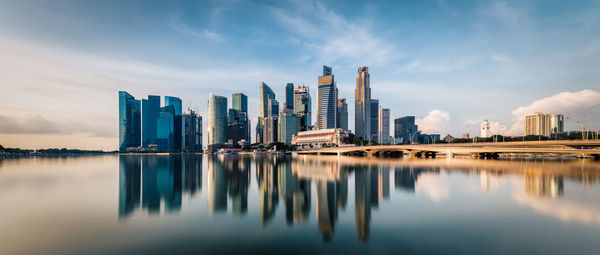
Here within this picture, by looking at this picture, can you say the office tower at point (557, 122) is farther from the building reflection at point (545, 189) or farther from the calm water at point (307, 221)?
the calm water at point (307, 221)

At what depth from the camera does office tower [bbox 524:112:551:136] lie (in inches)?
6978

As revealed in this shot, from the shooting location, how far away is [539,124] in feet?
592

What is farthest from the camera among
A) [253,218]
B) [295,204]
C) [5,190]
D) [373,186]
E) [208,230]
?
[373,186]

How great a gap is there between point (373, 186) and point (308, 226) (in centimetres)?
1843

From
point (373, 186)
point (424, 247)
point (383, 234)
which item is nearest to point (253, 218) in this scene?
point (383, 234)

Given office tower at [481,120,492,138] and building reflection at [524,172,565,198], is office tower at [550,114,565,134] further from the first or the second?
building reflection at [524,172,565,198]

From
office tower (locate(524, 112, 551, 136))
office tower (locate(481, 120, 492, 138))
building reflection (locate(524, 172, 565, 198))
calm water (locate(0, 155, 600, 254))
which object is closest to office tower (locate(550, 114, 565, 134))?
office tower (locate(524, 112, 551, 136))

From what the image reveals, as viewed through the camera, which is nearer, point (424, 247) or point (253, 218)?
point (424, 247)

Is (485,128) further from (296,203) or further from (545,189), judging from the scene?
(296,203)

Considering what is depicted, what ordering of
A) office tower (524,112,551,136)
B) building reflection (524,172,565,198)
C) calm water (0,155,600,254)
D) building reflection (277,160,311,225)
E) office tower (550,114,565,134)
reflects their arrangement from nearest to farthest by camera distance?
calm water (0,155,600,254), building reflection (277,160,311,225), building reflection (524,172,565,198), office tower (524,112,551,136), office tower (550,114,565,134)

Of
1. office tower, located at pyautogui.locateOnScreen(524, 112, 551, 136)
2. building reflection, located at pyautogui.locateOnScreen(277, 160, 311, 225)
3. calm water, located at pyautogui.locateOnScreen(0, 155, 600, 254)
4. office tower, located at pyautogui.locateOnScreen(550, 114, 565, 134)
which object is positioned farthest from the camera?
office tower, located at pyautogui.locateOnScreen(550, 114, 565, 134)

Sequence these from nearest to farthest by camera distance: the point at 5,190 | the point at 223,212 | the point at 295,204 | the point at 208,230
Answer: the point at 208,230 < the point at 223,212 < the point at 295,204 < the point at 5,190

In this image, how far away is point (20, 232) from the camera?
52.2 ft

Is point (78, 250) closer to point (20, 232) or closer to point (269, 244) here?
point (20, 232)
